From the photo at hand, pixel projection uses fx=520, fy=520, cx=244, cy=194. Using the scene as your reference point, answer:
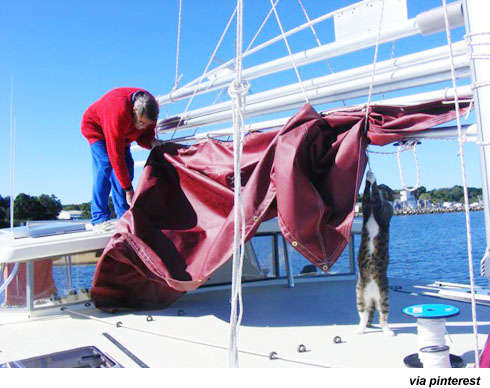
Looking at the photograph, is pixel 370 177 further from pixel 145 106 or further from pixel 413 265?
pixel 413 265

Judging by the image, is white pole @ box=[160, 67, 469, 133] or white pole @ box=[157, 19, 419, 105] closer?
white pole @ box=[160, 67, 469, 133]

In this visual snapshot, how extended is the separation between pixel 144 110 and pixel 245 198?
6.03 feet

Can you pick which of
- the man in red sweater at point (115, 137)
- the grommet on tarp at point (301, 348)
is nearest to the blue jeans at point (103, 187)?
the man in red sweater at point (115, 137)

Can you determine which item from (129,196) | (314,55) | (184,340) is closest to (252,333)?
(184,340)

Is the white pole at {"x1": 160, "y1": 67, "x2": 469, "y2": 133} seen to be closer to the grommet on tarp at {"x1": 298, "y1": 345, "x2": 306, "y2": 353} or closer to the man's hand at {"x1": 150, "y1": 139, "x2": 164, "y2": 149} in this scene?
the man's hand at {"x1": 150, "y1": 139, "x2": 164, "y2": 149}

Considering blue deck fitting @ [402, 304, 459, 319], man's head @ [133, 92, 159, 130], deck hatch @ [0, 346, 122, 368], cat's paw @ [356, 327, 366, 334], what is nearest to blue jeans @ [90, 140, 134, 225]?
man's head @ [133, 92, 159, 130]

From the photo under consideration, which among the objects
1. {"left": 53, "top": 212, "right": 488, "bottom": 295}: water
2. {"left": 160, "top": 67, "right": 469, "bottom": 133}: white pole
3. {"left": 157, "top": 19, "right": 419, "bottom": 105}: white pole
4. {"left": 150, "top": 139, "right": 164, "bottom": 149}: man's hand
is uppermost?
{"left": 157, "top": 19, "right": 419, "bottom": 105}: white pole

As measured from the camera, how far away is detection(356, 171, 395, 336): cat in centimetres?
402

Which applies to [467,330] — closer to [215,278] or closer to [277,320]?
[277,320]

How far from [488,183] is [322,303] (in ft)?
11.5

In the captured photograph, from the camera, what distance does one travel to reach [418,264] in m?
23.5

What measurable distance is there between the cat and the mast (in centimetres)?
161

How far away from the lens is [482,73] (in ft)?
7.83

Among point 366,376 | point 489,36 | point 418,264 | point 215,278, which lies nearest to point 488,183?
point 489,36
